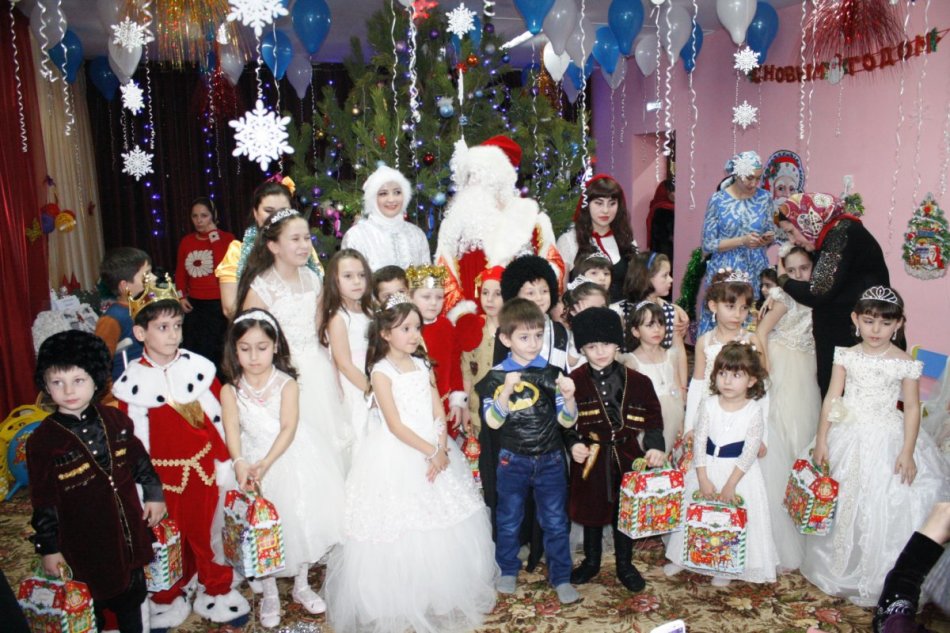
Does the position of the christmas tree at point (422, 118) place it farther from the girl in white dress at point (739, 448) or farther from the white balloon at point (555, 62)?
the girl in white dress at point (739, 448)

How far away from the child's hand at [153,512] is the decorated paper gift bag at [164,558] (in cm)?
2

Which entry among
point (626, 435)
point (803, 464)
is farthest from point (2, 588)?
point (803, 464)

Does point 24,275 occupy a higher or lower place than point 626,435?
higher

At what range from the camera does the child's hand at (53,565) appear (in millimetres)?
2521

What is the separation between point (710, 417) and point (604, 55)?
4.82 m

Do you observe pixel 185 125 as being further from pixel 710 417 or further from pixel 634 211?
pixel 710 417

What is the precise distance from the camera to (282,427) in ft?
9.95

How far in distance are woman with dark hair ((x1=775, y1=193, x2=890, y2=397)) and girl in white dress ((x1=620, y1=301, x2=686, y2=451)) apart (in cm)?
70

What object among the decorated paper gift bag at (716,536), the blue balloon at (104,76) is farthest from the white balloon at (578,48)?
the blue balloon at (104,76)

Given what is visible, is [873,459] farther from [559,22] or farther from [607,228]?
[559,22]

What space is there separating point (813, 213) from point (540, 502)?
2.06m

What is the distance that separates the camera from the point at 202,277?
6.38 metres

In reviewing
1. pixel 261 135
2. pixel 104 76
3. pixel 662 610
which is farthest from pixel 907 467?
pixel 104 76

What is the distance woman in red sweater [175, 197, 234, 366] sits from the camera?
20.9ft
